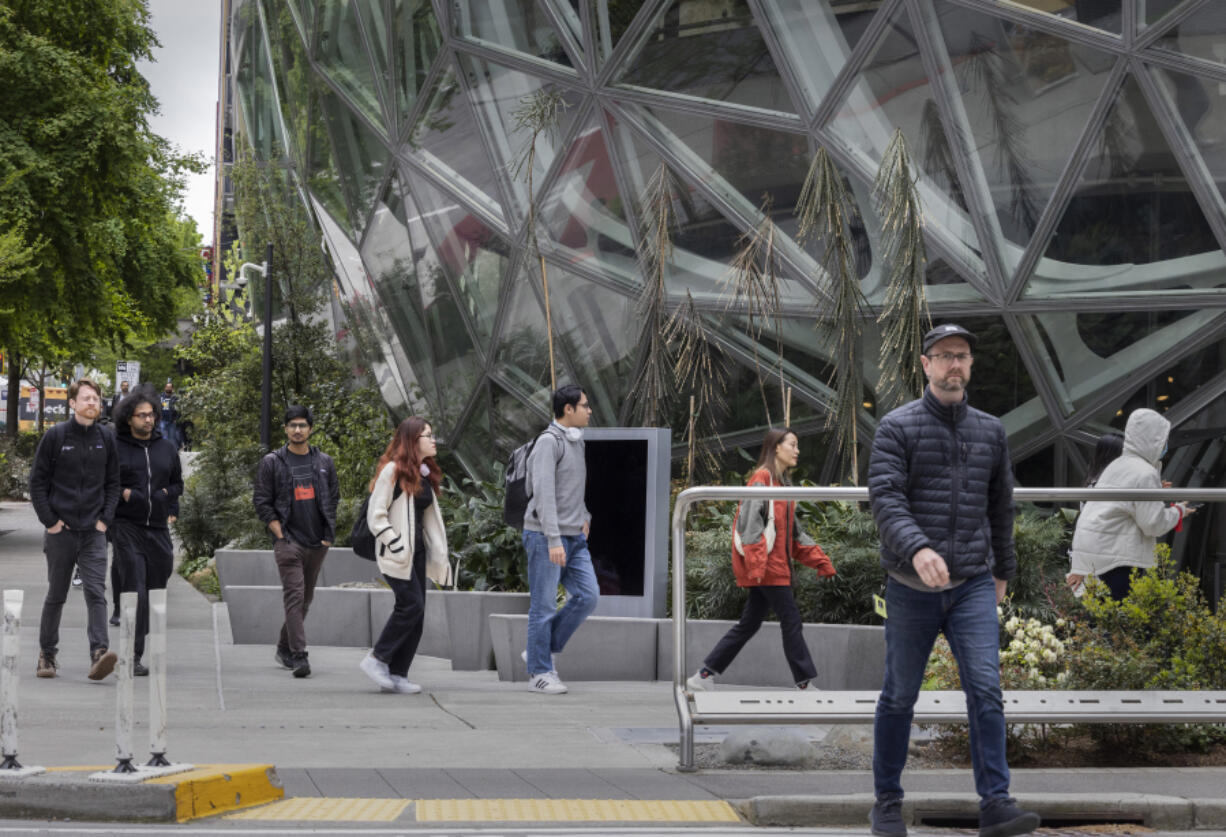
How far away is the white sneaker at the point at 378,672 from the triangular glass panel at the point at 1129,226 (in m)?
7.37

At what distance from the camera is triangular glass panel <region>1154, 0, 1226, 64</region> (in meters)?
13.0

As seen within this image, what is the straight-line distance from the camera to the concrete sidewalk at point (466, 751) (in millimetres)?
6324

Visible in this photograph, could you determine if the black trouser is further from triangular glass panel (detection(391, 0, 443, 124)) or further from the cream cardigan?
triangular glass panel (detection(391, 0, 443, 124))

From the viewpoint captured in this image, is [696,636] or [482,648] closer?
[696,636]

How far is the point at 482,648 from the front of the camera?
12.0 metres

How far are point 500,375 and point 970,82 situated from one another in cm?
769

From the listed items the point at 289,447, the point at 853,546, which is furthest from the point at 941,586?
the point at 289,447

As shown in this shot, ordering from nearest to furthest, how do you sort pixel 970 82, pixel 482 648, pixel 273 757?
pixel 273 757
pixel 482 648
pixel 970 82

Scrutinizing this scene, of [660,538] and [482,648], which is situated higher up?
[660,538]

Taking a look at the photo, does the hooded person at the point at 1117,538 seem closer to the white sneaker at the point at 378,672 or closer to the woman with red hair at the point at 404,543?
the woman with red hair at the point at 404,543

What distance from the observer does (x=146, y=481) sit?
10.5 meters

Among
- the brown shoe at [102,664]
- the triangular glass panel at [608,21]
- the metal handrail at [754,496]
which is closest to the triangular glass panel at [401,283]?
the triangular glass panel at [608,21]

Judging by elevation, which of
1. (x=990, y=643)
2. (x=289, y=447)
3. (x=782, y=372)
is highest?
(x=782, y=372)

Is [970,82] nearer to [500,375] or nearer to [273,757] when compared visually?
[500,375]
